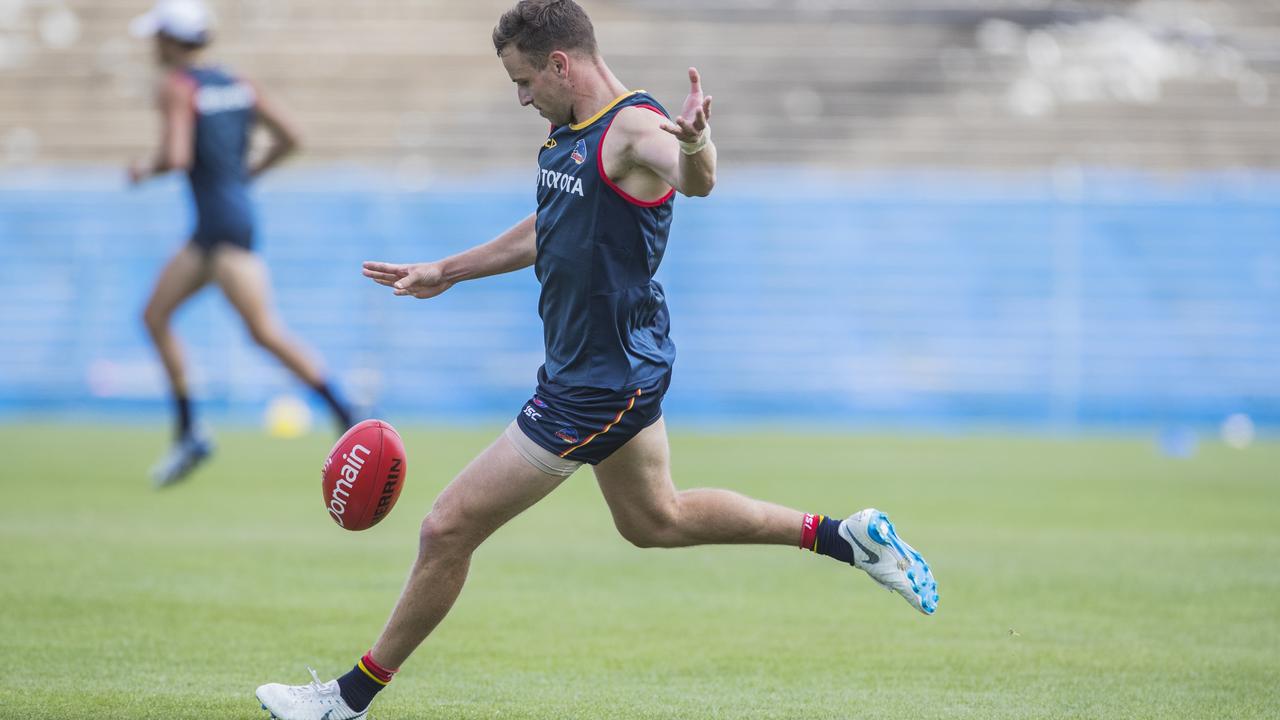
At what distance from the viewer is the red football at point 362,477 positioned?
4.79m

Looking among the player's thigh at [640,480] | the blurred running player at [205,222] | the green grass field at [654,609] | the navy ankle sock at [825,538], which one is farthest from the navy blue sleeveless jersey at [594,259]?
the blurred running player at [205,222]

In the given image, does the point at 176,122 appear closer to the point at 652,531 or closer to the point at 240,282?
the point at 240,282

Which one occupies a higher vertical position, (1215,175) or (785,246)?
(1215,175)

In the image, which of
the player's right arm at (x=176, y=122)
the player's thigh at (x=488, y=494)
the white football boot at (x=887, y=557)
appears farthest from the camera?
the player's right arm at (x=176, y=122)

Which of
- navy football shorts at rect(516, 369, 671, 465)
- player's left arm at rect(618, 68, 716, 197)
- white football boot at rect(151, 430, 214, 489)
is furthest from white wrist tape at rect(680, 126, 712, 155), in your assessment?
white football boot at rect(151, 430, 214, 489)

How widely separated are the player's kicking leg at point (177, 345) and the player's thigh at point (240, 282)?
0.37 ft

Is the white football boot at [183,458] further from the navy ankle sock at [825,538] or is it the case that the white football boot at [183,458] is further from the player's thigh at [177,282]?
the navy ankle sock at [825,538]

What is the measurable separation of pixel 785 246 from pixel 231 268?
1082 cm

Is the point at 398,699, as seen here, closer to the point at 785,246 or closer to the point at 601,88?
the point at 601,88

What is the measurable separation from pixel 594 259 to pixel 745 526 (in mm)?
1103

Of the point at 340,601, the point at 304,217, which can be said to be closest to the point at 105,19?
the point at 304,217

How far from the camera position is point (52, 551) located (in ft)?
26.0

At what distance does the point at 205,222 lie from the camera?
34.9 ft

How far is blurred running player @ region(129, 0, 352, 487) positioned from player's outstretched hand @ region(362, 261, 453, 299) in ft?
18.3
